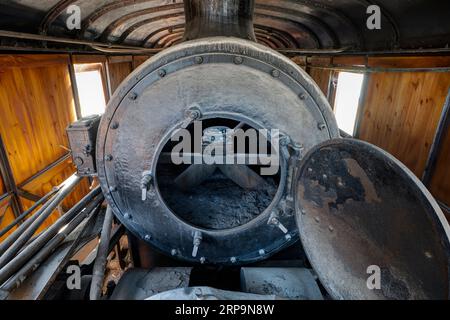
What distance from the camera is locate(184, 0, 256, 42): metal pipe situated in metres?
1.79

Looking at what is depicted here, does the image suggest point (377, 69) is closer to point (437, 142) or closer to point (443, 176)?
point (437, 142)

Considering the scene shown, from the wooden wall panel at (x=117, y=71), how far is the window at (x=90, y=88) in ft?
1.04

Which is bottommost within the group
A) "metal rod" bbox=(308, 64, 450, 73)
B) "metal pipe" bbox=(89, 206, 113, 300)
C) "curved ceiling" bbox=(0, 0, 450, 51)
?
"metal pipe" bbox=(89, 206, 113, 300)

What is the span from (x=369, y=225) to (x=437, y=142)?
2.08 metres

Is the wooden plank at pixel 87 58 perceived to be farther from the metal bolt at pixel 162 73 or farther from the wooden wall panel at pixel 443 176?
the wooden wall panel at pixel 443 176

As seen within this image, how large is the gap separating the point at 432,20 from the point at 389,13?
0.63 meters

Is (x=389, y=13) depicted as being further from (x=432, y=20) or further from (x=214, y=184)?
(x=214, y=184)

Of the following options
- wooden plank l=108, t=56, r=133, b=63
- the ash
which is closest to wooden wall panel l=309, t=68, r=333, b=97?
the ash

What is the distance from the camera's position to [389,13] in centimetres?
300

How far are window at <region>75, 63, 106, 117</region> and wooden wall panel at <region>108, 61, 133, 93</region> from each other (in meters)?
0.32

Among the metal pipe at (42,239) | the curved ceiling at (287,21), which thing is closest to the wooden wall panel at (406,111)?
the curved ceiling at (287,21)

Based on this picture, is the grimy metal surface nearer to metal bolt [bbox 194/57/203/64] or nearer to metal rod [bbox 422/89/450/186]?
metal bolt [bbox 194/57/203/64]

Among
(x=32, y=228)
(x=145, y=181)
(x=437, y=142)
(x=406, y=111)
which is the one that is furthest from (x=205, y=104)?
(x=406, y=111)
